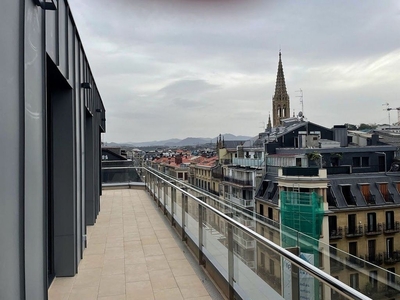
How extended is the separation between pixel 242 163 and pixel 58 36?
87.0 feet

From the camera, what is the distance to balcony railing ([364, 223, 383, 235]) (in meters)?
22.7

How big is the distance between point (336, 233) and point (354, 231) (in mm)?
1896

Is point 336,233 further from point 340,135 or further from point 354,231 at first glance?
point 340,135

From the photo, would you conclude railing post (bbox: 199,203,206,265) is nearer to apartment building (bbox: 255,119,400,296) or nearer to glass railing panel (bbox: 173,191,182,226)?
glass railing panel (bbox: 173,191,182,226)

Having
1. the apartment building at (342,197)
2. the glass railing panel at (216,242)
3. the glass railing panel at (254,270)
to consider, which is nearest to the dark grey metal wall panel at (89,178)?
the glass railing panel at (216,242)

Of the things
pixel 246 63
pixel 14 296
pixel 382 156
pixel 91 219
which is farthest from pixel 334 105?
pixel 14 296

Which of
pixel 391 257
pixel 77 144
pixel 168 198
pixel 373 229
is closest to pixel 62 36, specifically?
pixel 77 144

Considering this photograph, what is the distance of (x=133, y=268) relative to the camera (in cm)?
425

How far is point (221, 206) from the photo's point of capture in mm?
3697

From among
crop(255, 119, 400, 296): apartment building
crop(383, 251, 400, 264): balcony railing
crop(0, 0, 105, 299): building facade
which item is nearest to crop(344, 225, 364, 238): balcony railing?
crop(255, 119, 400, 296): apartment building

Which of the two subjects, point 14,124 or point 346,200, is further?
point 346,200

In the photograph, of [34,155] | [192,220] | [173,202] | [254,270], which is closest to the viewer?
[34,155]

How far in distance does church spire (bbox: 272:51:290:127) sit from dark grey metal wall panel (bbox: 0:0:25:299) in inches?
3203

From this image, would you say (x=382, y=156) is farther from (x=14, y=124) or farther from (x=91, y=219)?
(x=14, y=124)
